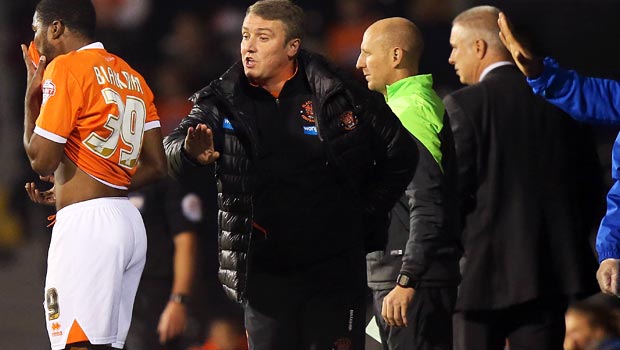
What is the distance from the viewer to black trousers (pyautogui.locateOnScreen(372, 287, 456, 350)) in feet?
14.8

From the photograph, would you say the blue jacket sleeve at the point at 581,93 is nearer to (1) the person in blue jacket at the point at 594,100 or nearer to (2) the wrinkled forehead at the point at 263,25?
(1) the person in blue jacket at the point at 594,100

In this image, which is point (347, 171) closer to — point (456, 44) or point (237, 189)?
point (237, 189)

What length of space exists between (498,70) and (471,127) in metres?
0.35

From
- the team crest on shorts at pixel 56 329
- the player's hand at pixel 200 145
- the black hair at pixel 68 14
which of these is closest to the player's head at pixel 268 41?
the player's hand at pixel 200 145

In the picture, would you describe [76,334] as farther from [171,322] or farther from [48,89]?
[171,322]

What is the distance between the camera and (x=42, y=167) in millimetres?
3865

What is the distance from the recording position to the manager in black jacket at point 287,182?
4094mm

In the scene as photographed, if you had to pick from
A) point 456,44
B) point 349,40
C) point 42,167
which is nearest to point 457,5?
point 349,40

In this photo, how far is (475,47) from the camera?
5.16 metres

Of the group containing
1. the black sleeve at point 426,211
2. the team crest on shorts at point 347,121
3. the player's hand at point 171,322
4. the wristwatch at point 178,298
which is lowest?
the player's hand at point 171,322

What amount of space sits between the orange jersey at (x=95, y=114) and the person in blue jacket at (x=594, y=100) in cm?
129

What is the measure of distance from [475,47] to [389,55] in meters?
0.53

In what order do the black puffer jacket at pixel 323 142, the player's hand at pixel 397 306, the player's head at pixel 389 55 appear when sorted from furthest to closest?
the player's head at pixel 389 55
the player's hand at pixel 397 306
the black puffer jacket at pixel 323 142

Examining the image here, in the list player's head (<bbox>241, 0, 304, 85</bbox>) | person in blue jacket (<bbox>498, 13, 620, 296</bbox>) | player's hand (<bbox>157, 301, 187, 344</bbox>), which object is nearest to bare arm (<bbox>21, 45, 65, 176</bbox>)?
player's head (<bbox>241, 0, 304, 85</bbox>)
